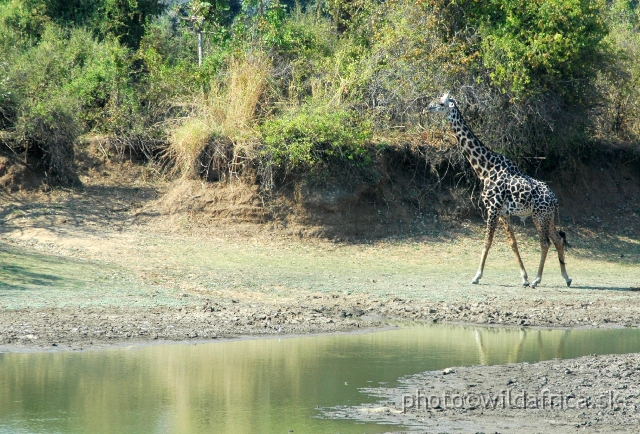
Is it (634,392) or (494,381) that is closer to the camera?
(634,392)

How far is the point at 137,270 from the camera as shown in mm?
13664

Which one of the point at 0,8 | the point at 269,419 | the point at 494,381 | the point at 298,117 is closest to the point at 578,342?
the point at 494,381

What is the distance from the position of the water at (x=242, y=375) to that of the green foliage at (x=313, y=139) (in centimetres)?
666

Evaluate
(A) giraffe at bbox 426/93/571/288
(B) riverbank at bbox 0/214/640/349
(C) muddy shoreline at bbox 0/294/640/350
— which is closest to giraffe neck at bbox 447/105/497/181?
(A) giraffe at bbox 426/93/571/288

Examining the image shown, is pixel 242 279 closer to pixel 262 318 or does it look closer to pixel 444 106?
pixel 262 318

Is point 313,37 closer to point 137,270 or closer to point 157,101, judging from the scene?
point 157,101

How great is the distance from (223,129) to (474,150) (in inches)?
219

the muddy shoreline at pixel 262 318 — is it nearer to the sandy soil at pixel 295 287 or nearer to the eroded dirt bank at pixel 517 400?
the sandy soil at pixel 295 287

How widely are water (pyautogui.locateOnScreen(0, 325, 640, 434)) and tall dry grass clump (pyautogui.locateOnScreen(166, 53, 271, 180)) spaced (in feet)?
24.7

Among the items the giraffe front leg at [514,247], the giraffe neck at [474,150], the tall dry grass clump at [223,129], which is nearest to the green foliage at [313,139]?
the tall dry grass clump at [223,129]

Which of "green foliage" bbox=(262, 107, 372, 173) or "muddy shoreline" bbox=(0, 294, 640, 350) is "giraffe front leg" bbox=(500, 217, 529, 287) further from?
"green foliage" bbox=(262, 107, 372, 173)

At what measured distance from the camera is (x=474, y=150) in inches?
611

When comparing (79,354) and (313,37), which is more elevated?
(313,37)

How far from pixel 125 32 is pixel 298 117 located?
27.7 feet
